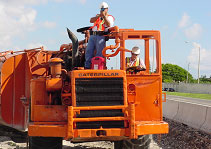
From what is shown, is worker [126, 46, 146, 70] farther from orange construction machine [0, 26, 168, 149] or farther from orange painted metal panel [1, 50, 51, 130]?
orange painted metal panel [1, 50, 51, 130]

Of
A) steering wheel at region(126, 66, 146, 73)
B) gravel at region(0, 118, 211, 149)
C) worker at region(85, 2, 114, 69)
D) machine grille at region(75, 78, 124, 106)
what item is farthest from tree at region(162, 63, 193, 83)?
machine grille at region(75, 78, 124, 106)

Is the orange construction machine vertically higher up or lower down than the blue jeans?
lower down

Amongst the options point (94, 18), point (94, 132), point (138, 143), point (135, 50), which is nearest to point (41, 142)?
point (94, 132)

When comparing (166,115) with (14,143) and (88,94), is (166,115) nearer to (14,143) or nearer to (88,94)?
(14,143)

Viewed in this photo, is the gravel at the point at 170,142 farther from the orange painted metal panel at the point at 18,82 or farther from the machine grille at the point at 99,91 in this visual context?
the machine grille at the point at 99,91

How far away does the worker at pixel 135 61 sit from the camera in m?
8.11

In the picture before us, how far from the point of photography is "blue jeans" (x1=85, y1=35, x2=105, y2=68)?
328 inches

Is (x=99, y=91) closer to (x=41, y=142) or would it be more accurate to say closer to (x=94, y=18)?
(x=41, y=142)

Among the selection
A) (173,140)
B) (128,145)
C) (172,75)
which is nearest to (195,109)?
(173,140)

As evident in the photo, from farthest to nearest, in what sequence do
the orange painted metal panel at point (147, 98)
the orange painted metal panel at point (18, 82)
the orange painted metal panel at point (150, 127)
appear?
the orange painted metal panel at point (18, 82)
the orange painted metal panel at point (147, 98)
the orange painted metal panel at point (150, 127)

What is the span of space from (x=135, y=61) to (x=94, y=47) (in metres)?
0.97

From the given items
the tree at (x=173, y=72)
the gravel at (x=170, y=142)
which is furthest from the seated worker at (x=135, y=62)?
the tree at (x=173, y=72)

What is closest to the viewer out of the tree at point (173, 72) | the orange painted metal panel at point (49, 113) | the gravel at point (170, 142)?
the orange painted metal panel at point (49, 113)

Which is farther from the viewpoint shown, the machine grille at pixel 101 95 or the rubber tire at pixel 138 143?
the rubber tire at pixel 138 143
